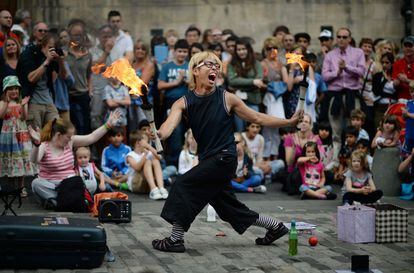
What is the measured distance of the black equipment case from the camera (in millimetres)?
7453

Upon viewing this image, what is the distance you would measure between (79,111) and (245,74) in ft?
7.62

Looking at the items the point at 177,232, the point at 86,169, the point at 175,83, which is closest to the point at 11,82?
the point at 86,169

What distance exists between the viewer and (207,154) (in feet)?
27.5

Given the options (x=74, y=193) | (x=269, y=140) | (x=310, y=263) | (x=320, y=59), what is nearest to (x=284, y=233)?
(x=310, y=263)

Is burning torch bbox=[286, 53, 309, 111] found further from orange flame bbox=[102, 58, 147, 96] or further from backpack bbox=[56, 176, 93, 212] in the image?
backpack bbox=[56, 176, 93, 212]

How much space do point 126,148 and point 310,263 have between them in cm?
549

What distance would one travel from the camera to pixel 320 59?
47.8 feet

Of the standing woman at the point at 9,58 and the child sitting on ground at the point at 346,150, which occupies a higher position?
the standing woman at the point at 9,58

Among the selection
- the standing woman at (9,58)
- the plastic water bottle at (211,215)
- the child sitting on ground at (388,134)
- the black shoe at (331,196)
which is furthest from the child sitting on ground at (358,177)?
the standing woman at (9,58)

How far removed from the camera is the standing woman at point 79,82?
13.1m

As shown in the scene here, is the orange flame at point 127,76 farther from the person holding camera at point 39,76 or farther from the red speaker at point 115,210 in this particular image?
the person holding camera at point 39,76

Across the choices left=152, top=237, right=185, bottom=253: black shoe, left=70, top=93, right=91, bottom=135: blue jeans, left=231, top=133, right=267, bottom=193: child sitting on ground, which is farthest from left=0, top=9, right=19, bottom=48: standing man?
left=152, top=237, right=185, bottom=253: black shoe

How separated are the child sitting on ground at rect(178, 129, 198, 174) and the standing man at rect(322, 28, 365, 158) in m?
2.16

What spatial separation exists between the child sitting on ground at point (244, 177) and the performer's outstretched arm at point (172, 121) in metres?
4.16
